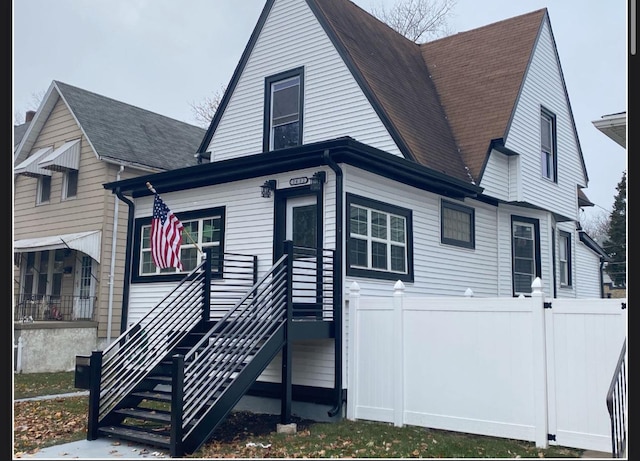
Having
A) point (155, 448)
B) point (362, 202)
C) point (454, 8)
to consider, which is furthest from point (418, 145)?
point (454, 8)

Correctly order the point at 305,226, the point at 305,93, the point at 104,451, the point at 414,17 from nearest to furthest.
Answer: the point at 104,451, the point at 305,226, the point at 305,93, the point at 414,17

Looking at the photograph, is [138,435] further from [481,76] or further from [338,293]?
[481,76]

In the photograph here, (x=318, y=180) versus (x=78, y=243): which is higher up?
(x=318, y=180)

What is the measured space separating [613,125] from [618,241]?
2790 centimetres

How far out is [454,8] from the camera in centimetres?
2767

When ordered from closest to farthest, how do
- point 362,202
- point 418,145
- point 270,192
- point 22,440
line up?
1. point 22,440
2. point 362,202
3. point 270,192
4. point 418,145

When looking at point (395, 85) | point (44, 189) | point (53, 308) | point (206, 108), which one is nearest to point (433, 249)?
point (395, 85)

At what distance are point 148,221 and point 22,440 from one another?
18.4 feet

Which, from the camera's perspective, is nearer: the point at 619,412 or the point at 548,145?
the point at 619,412

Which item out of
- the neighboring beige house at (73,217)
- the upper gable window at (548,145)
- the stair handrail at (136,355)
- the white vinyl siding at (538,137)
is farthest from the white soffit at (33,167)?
the upper gable window at (548,145)

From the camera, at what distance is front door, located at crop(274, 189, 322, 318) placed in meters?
9.89

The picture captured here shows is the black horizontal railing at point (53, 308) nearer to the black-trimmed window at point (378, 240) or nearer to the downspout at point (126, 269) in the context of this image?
the downspout at point (126, 269)

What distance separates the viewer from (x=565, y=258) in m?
16.7

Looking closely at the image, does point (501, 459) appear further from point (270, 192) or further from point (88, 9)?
point (88, 9)
